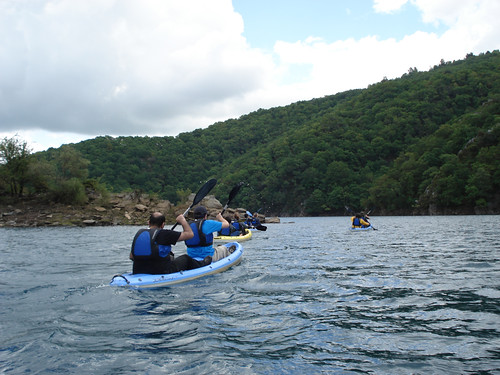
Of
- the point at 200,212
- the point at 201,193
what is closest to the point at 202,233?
the point at 200,212

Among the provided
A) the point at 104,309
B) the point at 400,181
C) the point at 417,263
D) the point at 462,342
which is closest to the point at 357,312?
the point at 462,342

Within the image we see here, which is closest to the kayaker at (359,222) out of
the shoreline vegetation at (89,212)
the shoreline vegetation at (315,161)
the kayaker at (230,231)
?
the kayaker at (230,231)

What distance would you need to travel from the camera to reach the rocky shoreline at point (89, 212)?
39312 millimetres

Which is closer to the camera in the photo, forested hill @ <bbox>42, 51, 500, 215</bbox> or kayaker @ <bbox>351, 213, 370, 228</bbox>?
kayaker @ <bbox>351, 213, 370, 228</bbox>

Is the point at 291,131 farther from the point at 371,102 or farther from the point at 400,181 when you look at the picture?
the point at 400,181

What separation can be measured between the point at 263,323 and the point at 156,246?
3.34 m

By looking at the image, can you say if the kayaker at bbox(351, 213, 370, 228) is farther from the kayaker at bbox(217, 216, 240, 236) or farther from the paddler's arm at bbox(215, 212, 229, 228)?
the paddler's arm at bbox(215, 212, 229, 228)

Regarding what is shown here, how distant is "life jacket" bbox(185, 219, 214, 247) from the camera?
9.22 meters

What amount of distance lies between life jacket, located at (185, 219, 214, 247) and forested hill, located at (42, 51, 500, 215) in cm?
6486

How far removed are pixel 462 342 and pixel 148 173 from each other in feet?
331

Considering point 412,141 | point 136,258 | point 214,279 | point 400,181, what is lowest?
point 214,279

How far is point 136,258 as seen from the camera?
25.2 ft

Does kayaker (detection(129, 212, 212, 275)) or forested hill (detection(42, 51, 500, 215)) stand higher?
forested hill (detection(42, 51, 500, 215))

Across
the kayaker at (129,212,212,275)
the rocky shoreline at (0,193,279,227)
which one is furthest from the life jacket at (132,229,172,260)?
the rocky shoreline at (0,193,279,227)
